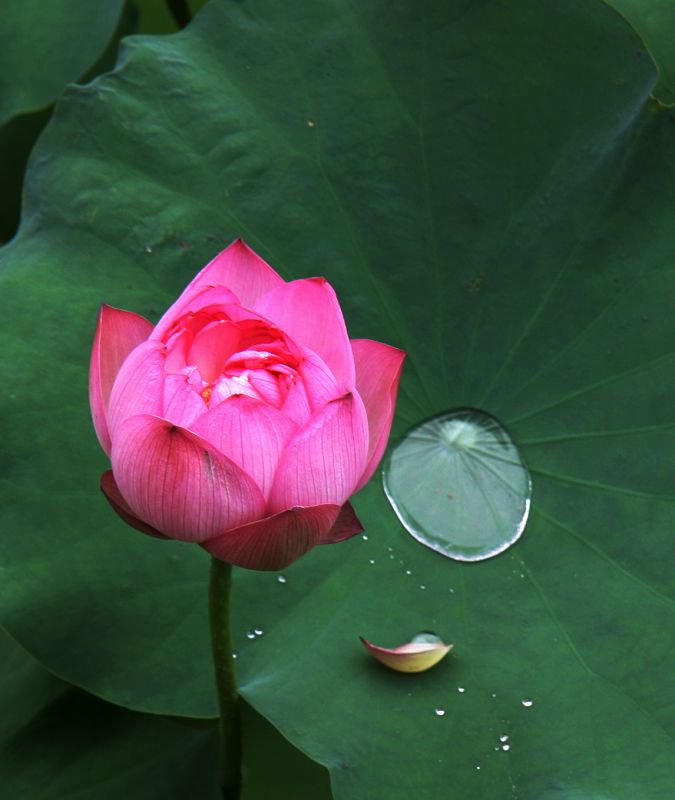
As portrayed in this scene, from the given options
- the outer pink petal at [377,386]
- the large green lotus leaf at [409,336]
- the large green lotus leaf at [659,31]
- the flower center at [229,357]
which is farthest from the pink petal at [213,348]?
the large green lotus leaf at [659,31]

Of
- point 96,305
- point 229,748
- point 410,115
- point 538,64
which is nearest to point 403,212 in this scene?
point 410,115

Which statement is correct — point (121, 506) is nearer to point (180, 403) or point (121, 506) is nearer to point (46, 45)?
point (180, 403)

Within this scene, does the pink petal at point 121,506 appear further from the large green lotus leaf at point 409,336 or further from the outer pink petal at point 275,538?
the large green lotus leaf at point 409,336

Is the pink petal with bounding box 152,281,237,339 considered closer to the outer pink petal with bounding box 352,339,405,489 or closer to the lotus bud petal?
the outer pink petal with bounding box 352,339,405,489

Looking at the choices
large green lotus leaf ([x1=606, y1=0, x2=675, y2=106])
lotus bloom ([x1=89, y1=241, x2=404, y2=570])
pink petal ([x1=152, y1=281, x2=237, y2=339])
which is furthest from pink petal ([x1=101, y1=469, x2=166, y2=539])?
large green lotus leaf ([x1=606, y1=0, x2=675, y2=106])

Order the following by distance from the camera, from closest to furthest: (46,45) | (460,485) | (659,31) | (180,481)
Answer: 1. (180,481)
2. (460,485)
3. (659,31)
4. (46,45)

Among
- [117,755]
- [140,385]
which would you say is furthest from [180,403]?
[117,755]
